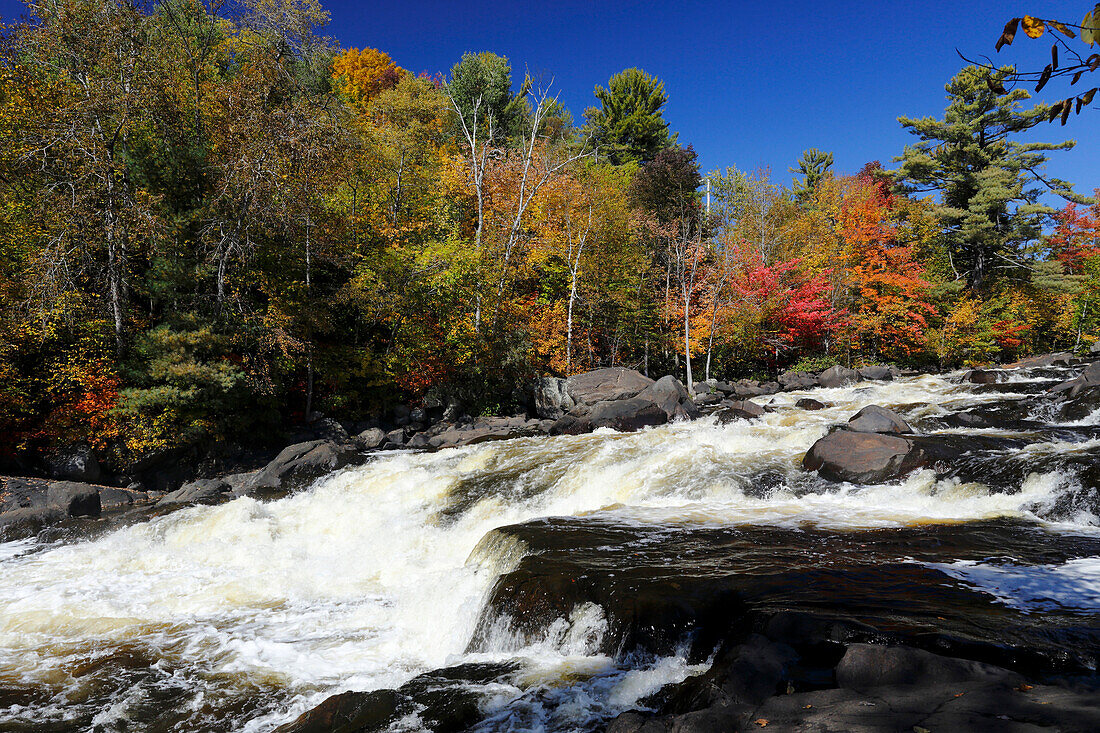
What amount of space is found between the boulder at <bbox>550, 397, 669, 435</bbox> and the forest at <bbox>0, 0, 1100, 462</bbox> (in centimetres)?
458

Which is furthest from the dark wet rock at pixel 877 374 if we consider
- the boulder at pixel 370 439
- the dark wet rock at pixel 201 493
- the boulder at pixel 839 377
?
the dark wet rock at pixel 201 493

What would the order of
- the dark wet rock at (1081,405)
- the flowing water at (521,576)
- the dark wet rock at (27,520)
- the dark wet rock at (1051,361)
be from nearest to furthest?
the flowing water at (521,576) → the dark wet rock at (27,520) → the dark wet rock at (1081,405) → the dark wet rock at (1051,361)

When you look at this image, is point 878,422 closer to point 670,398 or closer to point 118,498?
point 670,398

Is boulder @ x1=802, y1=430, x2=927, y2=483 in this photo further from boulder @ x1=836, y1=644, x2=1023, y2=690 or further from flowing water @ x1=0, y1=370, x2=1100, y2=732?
boulder @ x1=836, y1=644, x2=1023, y2=690

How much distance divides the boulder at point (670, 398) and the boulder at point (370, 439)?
9104 mm

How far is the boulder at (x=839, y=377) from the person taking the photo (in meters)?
23.8

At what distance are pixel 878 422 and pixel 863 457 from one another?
2564 mm

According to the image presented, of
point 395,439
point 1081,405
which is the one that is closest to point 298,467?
point 395,439

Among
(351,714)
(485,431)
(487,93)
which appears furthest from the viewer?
(487,93)

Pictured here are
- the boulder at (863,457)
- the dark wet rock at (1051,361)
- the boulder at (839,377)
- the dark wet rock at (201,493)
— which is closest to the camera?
the boulder at (863,457)

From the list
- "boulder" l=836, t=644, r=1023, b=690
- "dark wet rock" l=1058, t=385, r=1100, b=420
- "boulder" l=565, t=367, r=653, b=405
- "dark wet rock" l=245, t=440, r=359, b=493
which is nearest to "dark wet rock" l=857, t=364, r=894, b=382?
"boulder" l=565, t=367, r=653, b=405

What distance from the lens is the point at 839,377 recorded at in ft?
79.1

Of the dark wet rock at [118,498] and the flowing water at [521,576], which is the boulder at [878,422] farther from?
the dark wet rock at [118,498]

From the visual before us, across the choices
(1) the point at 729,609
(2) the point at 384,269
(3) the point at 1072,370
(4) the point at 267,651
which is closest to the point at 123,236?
(2) the point at 384,269
